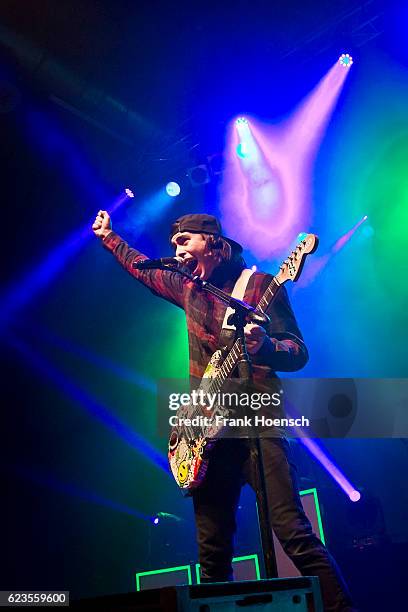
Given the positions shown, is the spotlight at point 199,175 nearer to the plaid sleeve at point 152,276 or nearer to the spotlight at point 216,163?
the spotlight at point 216,163

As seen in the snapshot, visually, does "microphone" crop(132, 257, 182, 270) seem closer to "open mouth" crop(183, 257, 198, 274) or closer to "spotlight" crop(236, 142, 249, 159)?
"open mouth" crop(183, 257, 198, 274)

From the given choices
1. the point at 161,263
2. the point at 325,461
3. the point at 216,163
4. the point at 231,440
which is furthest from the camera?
the point at 216,163

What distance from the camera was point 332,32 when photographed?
4.15m

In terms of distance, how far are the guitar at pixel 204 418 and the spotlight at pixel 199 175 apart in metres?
2.68

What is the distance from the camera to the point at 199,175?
5.18 meters

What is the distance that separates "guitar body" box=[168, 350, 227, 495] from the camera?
2383 millimetres

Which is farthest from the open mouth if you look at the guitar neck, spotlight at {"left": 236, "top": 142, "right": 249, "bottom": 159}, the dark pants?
spotlight at {"left": 236, "top": 142, "right": 249, "bottom": 159}

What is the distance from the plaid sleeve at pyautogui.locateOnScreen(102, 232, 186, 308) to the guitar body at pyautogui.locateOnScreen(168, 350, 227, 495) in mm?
594

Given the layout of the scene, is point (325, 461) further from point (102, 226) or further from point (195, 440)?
point (102, 226)

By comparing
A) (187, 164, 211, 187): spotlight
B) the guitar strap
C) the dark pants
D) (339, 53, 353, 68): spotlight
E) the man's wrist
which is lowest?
the dark pants

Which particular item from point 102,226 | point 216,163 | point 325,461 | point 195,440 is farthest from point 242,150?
point 195,440

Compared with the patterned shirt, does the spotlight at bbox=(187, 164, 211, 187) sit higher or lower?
higher

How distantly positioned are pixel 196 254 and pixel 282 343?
875mm

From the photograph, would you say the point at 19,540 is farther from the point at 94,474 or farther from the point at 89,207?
the point at 89,207
